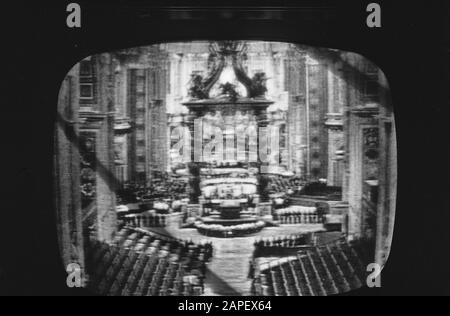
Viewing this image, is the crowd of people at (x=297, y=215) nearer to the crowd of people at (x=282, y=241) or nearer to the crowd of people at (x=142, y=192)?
the crowd of people at (x=282, y=241)

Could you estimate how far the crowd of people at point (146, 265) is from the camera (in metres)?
1.04

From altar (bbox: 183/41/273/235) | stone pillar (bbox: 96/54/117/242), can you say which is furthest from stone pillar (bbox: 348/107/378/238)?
stone pillar (bbox: 96/54/117/242)

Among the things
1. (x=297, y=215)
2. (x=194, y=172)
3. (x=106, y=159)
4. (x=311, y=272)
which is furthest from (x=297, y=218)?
(x=106, y=159)

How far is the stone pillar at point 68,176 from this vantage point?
1.03 meters

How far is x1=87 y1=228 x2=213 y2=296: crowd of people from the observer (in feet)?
3.40

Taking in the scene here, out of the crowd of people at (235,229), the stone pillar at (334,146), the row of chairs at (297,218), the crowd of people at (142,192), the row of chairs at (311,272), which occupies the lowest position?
the row of chairs at (311,272)

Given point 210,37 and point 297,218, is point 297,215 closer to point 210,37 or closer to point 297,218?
point 297,218

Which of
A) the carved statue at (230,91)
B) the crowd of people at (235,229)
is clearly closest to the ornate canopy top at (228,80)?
the carved statue at (230,91)

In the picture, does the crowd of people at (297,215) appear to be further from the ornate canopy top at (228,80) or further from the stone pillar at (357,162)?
the ornate canopy top at (228,80)

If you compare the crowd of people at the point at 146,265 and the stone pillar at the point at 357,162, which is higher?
the stone pillar at the point at 357,162

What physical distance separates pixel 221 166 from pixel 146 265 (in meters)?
0.25

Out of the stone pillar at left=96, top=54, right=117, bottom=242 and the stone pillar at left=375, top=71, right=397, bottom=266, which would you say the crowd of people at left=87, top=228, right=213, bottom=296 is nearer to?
the stone pillar at left=96, top=54, right=117, bottom=242

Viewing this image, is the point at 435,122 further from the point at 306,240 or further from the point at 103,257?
the point at 103,257
